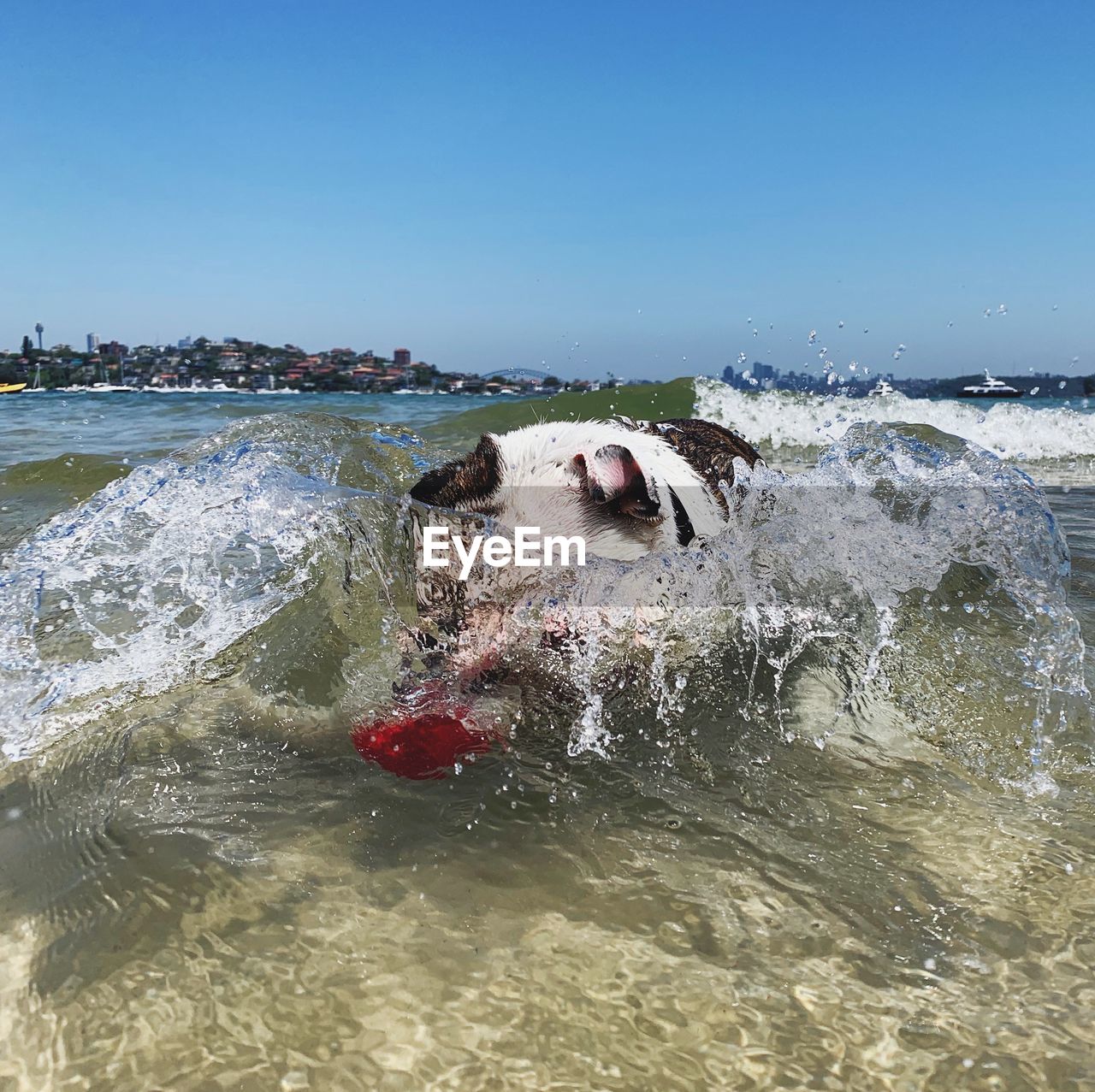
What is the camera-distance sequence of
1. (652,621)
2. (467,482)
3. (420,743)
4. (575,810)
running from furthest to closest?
(467,482) < (652,621) < (420,743) < (575,810)

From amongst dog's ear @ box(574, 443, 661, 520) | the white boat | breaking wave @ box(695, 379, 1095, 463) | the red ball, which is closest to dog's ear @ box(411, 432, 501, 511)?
dog's ear @ box(574, 443, 661, 520)

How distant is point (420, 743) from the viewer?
297 cm

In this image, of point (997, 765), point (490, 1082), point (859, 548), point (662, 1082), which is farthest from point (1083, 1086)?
point (859, 548)

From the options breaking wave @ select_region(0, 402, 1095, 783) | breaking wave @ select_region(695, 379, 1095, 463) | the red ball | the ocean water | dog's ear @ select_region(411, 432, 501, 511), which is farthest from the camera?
breaking wave @ select_region(695, 379, 1095, 463)

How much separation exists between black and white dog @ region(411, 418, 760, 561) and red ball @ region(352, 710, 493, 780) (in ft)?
2.61

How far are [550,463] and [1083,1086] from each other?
8.23ft

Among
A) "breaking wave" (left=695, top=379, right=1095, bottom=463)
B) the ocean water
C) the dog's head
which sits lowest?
the ocean water

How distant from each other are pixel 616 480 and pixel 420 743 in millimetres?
1223

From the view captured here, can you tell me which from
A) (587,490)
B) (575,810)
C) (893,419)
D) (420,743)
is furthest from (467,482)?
(893,419)

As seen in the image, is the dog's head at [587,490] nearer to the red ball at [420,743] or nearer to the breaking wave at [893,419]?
the red ball at [420,743]

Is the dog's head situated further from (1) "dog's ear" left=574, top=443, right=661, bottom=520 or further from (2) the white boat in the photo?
(2) the white boat

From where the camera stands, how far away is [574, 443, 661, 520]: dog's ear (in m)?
3.37

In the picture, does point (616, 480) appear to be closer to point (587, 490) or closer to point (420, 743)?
point (587, 490)

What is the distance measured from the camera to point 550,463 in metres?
3.54
